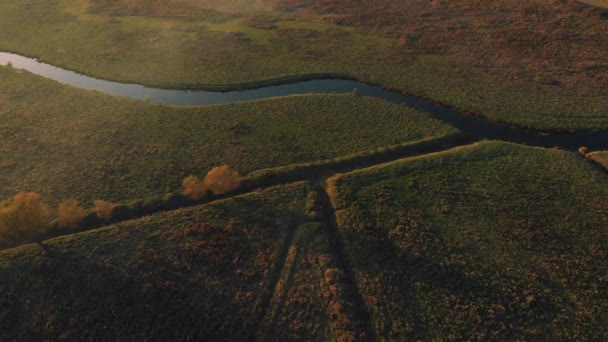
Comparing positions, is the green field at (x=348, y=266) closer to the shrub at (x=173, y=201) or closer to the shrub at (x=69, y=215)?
the shrub at (x=69, y=215)

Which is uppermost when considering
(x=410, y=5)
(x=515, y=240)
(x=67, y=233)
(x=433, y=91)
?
(x=410, y=5)

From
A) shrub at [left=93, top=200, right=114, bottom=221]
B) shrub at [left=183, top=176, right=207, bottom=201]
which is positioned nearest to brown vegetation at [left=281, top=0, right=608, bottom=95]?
shrub at [left=183, top=176, right=207, bottom=201]

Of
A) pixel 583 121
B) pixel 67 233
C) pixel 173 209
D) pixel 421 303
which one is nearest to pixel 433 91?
pixel 583 121

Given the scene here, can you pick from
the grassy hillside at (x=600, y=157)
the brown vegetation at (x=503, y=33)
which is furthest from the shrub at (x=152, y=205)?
the grassy hillside at (x=600, y=157)

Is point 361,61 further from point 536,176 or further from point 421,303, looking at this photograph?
point 421,303

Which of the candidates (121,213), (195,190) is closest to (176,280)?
(195,190)
